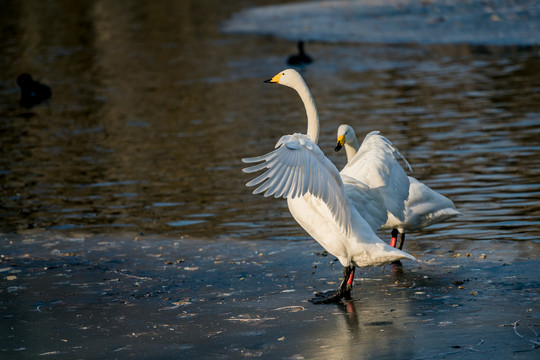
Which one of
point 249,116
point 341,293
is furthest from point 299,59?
point 341,293

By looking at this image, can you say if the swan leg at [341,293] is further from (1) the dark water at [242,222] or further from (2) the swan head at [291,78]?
(2) the swan head at [291,78]

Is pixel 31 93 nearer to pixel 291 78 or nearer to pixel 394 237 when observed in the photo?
pixel 291 78

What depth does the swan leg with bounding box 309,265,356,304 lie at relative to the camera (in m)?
7.12

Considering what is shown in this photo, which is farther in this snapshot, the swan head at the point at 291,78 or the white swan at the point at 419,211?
the white swan at the point at 419,211

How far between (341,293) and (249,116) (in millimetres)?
11548

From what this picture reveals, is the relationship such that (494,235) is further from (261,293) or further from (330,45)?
(330,45)

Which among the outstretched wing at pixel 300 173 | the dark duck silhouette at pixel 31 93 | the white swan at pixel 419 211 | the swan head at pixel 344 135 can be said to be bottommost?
the dark duck silhouette at pixel 31 93

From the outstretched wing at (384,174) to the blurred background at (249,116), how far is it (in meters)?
1.53

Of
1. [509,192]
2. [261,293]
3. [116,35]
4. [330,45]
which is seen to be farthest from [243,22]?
[261,293]

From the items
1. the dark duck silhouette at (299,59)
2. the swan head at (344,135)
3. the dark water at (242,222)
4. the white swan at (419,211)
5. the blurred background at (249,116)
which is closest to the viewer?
the dark water at (242,222)

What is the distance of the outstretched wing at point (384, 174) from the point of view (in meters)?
7.84

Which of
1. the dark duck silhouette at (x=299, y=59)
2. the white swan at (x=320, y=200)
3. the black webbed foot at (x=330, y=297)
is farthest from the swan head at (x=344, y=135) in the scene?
the dark duck silhouette at (x=299, y=59)

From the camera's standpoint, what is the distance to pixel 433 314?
655 cm

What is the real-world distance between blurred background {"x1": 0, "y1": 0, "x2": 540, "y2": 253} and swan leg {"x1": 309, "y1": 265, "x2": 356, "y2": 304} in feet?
7.23
